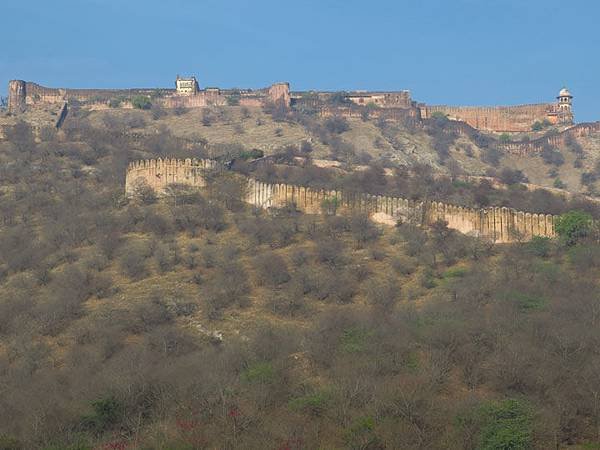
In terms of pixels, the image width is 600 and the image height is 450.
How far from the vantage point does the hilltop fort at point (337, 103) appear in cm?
7025

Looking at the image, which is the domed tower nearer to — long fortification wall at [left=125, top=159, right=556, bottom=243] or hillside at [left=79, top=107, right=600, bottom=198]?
hillside at [left=79, top=107, right=600, bottom=198]

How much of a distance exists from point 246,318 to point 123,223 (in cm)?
955

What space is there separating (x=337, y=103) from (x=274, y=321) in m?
47.6

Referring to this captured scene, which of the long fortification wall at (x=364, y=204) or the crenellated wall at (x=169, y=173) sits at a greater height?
the crenellated wall at (x=169, y=173)

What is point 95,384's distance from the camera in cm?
2059

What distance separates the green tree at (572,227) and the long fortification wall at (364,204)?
0.42m

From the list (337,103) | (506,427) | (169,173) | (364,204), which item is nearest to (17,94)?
(337,103)

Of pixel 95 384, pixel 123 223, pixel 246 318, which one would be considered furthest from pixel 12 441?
pixel 123 223

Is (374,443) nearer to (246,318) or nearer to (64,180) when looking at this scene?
(246,318)

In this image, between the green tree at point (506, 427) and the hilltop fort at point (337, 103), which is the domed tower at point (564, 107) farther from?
the green tree at point (506, 427)

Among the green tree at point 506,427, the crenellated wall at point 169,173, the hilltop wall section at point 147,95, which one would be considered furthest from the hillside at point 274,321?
the hilltop wall section at point 147,95

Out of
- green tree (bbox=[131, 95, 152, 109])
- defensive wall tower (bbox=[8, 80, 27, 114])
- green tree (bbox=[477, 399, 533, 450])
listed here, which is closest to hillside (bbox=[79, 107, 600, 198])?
green tree (bbox=[131, 95, 152, 109])

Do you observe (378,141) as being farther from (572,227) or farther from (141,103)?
(572,227)

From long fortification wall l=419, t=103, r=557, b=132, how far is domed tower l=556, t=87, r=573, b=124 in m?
0.49
